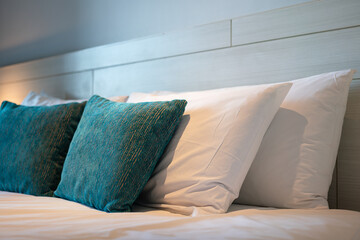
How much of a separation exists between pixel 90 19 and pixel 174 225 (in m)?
1.94

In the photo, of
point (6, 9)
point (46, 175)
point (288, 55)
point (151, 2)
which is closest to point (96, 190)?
point (46, 175)

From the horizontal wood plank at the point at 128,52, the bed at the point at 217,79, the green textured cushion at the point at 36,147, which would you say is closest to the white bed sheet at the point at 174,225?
the bed at the point at 217,79

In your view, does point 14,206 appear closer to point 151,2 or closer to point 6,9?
point 151,2

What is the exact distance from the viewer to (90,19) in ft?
8.25

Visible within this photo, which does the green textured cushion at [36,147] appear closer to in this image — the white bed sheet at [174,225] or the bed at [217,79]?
the bed at [217,79]

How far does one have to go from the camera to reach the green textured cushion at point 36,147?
1.48 meters

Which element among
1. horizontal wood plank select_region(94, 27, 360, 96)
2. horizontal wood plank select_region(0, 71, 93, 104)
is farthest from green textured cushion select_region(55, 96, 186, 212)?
horizontal wood plank select_region(0, 71, 93, 104)

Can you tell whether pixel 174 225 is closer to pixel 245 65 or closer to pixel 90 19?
pixel 245 65

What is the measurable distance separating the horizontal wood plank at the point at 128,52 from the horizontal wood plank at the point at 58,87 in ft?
0.12

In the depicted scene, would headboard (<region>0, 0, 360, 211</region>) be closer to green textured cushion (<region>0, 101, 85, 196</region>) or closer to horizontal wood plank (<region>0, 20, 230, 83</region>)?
horizontal wood plank (<region>0, 20, 230, 83</region>)

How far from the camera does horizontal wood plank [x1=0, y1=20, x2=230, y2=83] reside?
1826 mm

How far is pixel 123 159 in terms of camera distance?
1.15 metres

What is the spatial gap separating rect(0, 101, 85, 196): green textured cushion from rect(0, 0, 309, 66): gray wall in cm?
78

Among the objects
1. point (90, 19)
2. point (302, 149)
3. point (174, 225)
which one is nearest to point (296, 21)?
point (302, 149)
